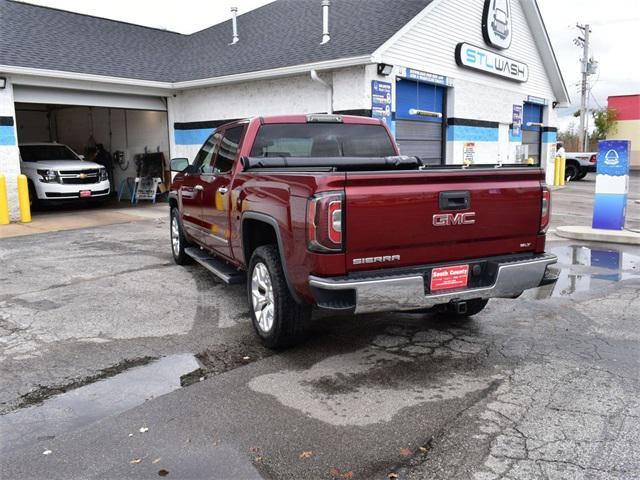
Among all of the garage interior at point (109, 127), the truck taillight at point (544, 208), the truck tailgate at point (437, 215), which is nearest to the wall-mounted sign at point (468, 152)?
the garage interior at point (109, 127)

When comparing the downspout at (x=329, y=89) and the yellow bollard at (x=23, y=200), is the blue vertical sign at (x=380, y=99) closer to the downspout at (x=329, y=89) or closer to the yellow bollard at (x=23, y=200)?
the downspout at (x=329, y=89)

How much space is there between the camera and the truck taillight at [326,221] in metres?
3.74

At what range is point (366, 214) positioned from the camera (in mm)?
3828

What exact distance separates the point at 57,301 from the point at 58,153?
36.4 ft

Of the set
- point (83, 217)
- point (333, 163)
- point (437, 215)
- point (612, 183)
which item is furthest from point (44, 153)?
point (437, 215)

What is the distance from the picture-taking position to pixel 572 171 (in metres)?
28.0

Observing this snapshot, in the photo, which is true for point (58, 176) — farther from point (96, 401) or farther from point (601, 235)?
point (601, 235)

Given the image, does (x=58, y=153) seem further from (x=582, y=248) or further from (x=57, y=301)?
(x=582, y=248)

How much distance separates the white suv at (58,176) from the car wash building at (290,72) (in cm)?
99

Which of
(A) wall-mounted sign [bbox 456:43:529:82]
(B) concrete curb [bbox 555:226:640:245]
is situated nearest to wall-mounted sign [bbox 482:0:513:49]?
(A) wall-mounted sign [bbox 456:43:529:82]

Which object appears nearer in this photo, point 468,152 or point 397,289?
point 397,289

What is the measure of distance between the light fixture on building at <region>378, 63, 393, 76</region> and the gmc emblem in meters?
9.80

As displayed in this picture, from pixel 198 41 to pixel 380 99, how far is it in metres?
9.39

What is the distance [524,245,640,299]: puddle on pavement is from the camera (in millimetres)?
6840
